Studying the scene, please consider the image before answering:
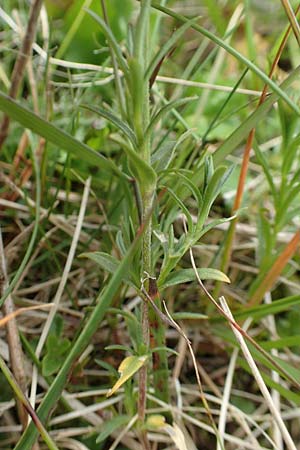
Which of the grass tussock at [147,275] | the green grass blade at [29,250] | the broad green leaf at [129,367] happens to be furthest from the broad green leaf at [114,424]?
the green grass blade at [29,250]

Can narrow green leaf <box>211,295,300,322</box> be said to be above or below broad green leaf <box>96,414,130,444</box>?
above

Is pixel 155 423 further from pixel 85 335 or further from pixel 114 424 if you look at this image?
pixel 85 335

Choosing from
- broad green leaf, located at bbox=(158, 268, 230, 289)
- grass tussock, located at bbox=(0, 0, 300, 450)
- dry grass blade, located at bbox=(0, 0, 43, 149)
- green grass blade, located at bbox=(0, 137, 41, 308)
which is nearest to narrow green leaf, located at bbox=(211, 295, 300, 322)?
grass tussock, located at bbox=(0, 0, 300, 450)

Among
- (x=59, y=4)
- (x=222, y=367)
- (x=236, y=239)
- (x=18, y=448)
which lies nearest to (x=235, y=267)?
(x=236, y=239)

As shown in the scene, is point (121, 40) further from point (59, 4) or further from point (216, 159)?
point (216, 159)

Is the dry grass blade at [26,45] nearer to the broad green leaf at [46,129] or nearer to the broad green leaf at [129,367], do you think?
the broad green leaf at [46,129]

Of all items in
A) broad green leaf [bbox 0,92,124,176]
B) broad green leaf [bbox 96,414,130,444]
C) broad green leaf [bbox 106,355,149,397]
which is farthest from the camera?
broad green leaf [bbox 96,414,130,444]

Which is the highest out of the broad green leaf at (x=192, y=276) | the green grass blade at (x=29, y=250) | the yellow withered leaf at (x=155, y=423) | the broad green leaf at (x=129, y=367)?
the broad green leaf at (x=192, y=276)

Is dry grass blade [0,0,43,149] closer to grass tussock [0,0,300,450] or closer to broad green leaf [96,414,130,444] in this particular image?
grass tussock [0,0,300,450]

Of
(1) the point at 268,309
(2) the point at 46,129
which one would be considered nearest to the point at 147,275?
(2) the point at 46,129
